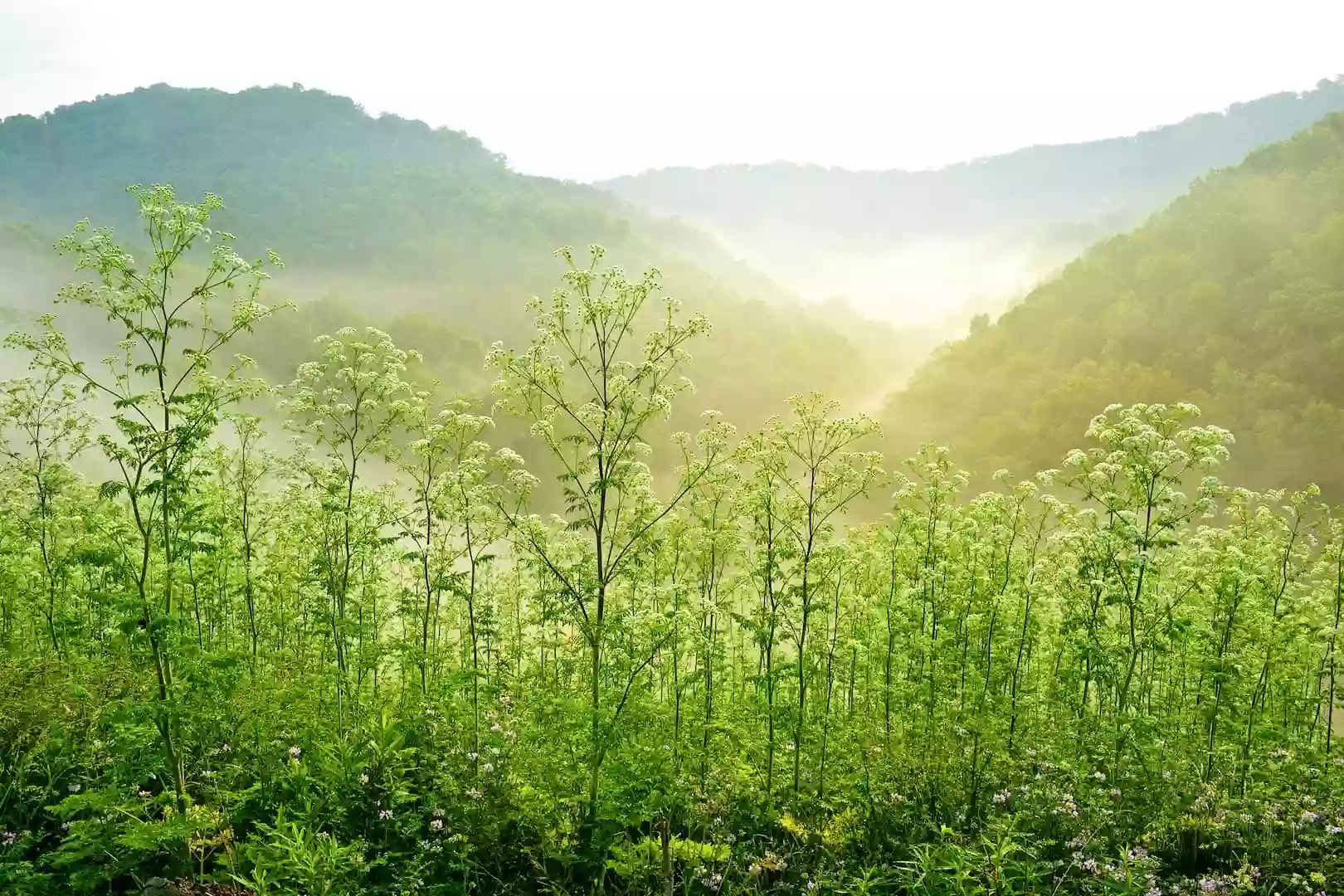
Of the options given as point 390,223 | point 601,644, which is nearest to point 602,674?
point 601,644

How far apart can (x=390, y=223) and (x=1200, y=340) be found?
135m

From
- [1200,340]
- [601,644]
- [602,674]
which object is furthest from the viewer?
[1200,340]

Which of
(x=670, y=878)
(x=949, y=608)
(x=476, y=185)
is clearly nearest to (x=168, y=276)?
(x=670, y=878)

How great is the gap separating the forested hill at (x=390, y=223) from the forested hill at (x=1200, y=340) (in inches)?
1213

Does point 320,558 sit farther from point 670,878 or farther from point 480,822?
point 670,878

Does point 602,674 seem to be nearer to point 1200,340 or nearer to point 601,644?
point 601,644

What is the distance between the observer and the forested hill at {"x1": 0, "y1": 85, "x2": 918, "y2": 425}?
4373 inches

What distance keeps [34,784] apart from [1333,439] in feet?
226

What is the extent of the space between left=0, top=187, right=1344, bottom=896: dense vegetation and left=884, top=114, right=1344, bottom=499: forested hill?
55.2 metres

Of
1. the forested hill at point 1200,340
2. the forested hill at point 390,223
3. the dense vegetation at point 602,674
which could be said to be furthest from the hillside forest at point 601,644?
the forested hill at point 390,223

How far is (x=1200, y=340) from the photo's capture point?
6694cm

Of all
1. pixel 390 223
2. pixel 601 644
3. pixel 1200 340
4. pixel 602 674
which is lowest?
pixel 602 674

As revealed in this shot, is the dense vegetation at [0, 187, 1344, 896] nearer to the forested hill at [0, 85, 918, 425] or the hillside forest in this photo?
the hillside forest

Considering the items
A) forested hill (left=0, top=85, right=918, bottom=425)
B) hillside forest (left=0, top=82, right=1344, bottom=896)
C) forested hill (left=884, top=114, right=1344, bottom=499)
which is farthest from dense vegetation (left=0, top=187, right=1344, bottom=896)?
forested hill (left=0, top=85, right=918, bottom=425)
